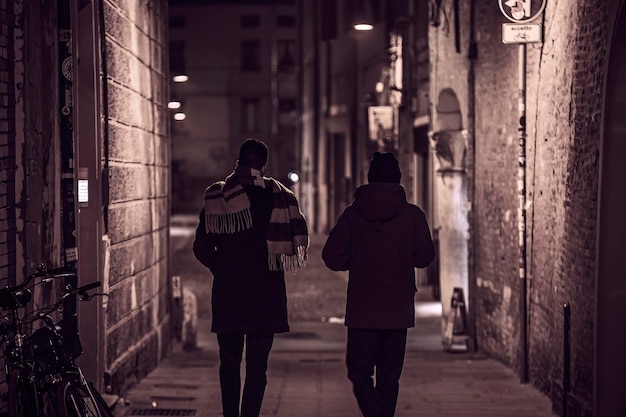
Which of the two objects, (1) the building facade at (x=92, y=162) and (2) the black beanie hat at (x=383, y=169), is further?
(1) the building facade at (x=92, y=162)

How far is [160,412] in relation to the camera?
9086mm

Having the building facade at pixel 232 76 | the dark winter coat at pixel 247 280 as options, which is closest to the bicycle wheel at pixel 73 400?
the dark winter coat at pixel 247 280

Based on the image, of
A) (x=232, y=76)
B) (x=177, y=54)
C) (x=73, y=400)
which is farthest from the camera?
(x=232, y=76)

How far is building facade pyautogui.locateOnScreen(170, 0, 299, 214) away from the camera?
200 ft

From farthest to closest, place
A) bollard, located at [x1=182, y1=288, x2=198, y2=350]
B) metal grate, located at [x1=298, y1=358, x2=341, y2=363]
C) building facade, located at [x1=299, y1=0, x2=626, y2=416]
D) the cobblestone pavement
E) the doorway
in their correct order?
bollard, located at [x1=182, y1=288, x2=198, y2=350] → metal grate, located at [x1=298, y1=358, x2=341, y2=363] → the cobblestone pavement → building facade, located at [x1=299, y1=0, x2=626, y2=416] → the doorway

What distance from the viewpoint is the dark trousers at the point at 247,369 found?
7332mm

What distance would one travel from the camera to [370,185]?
7281 mm

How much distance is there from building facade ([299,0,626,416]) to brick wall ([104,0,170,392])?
131 inches

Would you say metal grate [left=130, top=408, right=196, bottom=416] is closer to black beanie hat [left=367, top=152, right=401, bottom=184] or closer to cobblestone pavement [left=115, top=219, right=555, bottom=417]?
cobblestone pavement [left=115, top=219, right=555, bottom=417]

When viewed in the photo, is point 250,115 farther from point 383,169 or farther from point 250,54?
point 383,169

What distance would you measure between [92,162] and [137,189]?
73.0 inches

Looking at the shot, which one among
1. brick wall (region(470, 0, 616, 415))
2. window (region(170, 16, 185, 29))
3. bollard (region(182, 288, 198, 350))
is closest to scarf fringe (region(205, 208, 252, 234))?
brick wall (region(470, 0, 616, 415))

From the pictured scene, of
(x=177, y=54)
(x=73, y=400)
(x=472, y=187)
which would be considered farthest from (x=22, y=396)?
(x=177, y=54)

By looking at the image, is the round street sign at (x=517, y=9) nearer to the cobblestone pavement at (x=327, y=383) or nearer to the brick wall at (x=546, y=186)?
the brick wall at (x=546, y=186)
